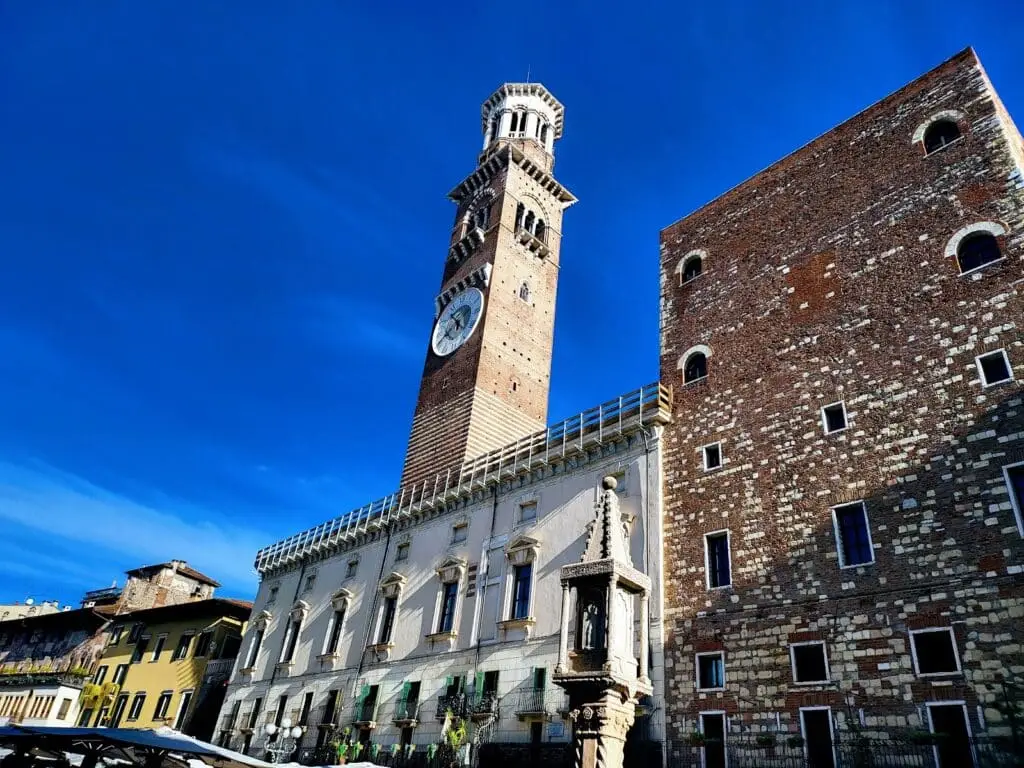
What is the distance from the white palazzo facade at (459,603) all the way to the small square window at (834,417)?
4943 mm

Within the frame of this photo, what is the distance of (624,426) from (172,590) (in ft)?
122

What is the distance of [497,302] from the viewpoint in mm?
36438

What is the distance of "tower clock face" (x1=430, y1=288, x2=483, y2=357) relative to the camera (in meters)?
36.2

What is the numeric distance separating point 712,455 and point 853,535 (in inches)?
189

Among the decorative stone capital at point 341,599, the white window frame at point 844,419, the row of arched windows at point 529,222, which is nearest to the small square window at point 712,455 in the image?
the white window frame at point 844,419

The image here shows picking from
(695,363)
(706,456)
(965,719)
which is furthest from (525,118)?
(965,719)

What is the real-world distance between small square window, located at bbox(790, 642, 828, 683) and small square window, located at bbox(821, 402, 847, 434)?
531 centimetres

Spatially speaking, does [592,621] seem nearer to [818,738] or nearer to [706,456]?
[818,738]

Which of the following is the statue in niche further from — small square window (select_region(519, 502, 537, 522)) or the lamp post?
the lamp post

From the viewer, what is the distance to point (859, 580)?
16.9 meters

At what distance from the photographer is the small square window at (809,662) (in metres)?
16.7

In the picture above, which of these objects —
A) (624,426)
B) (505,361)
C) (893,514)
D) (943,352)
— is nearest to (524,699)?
(624,426)

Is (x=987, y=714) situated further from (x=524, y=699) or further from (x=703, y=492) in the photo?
(x=524, y=699)

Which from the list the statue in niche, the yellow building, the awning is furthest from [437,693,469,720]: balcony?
the yellow building
